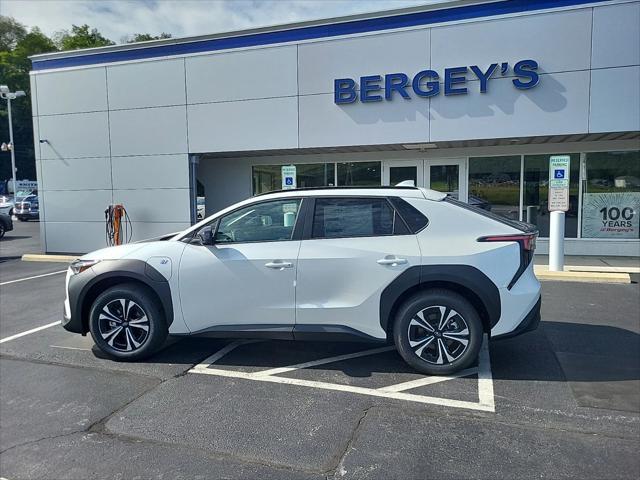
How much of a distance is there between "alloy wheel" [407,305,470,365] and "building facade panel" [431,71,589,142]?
734 centimetres

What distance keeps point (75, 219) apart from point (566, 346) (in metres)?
13.0

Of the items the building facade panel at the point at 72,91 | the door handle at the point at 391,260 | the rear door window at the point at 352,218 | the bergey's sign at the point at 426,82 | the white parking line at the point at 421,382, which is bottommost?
the white parking line at the point at 421,382

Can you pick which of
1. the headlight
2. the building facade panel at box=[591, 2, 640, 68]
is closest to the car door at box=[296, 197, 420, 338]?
the headlight

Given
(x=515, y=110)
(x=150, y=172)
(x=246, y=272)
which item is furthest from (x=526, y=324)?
(x=150, y=172)

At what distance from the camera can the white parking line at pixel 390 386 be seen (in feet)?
12.7

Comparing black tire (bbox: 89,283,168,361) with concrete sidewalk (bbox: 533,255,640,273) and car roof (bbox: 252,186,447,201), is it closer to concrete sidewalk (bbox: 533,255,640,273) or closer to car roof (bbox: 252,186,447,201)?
car roof (bbox: 252,186,447,201)

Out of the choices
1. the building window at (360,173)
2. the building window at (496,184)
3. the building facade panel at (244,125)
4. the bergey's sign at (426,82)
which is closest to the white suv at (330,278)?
the bergey's sign at (426,82)

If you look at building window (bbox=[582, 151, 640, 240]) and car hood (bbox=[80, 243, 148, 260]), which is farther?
building window (bbox=[582, 151, 640, 240])

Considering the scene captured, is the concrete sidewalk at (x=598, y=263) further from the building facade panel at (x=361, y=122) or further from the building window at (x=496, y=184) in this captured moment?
the building facade panel at (x=361, y=122)

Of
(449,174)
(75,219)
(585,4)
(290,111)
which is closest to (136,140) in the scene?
(75,219)

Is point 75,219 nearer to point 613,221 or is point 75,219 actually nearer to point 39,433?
point 39,433

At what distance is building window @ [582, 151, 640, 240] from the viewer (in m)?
11.6

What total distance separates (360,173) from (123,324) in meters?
9.57

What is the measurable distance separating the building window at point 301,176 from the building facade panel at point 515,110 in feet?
12.0
